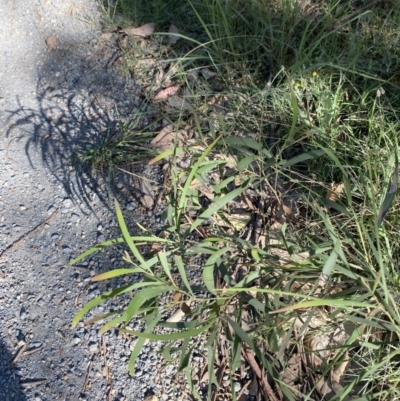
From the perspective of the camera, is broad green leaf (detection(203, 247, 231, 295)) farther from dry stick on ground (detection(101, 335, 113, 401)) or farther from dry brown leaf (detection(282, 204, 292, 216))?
dry stick on ground (detection(101, 335, 113, 401))

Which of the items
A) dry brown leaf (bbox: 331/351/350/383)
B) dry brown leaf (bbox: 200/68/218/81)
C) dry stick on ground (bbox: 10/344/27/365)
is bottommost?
dry brown leaf (bbox: 331/351/350/383)

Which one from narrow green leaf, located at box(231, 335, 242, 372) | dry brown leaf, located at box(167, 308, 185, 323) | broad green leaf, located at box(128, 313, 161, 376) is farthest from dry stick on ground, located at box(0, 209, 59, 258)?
narrow green leaf, located at box(231, 335, 242, 372)

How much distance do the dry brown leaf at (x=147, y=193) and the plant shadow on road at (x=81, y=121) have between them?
110 millimetres

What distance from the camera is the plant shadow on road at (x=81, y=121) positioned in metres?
2.20

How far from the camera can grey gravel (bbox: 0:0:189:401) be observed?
179 centimetres

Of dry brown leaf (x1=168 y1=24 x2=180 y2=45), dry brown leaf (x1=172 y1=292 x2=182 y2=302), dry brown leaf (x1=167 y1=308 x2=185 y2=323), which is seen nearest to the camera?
Answer: dry brown leaf (x1=172 y1=292 x2=182 y2=302)

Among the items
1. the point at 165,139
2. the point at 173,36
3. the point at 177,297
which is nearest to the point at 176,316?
the point at 177,297

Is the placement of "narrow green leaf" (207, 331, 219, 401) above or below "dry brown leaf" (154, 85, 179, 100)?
below

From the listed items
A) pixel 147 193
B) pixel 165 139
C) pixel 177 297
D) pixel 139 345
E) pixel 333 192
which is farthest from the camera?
pixel 165 139

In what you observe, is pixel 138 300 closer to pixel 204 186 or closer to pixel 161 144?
pixel 204 186

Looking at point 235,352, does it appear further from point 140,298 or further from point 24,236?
point 24,236

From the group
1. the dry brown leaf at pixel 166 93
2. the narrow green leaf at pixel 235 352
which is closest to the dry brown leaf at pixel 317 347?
the narrow green leaf at pixel 235 352

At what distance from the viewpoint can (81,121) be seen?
2.37 meters

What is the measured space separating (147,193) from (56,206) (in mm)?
376
